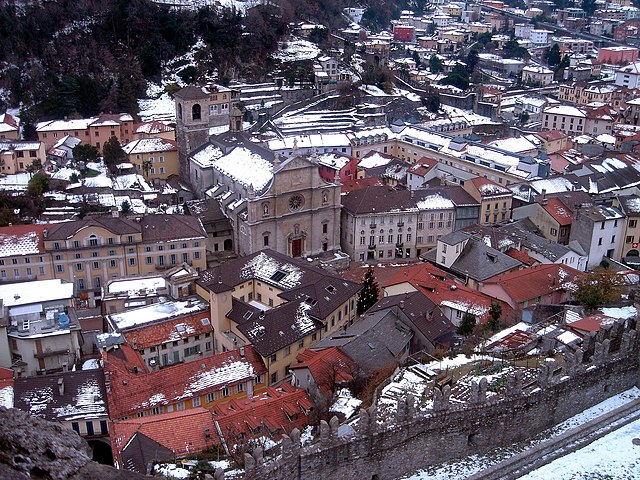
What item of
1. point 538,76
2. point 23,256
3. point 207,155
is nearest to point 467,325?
point 23,256

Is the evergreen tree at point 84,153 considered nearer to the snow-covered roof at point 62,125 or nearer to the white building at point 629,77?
the snow-covered roof at point 62,125

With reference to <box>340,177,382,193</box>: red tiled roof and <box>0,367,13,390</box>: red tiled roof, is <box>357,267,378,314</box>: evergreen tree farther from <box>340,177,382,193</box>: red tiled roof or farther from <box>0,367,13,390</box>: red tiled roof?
<box>0,367,13,390</box>: red tiled roof

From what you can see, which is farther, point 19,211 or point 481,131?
point 481,131

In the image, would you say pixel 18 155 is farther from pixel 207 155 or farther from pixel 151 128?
pixel 207 155

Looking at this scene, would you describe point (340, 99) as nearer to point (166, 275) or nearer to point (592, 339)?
point (166, 275)

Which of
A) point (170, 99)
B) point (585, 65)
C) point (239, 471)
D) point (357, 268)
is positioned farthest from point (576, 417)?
point (585, 65)
